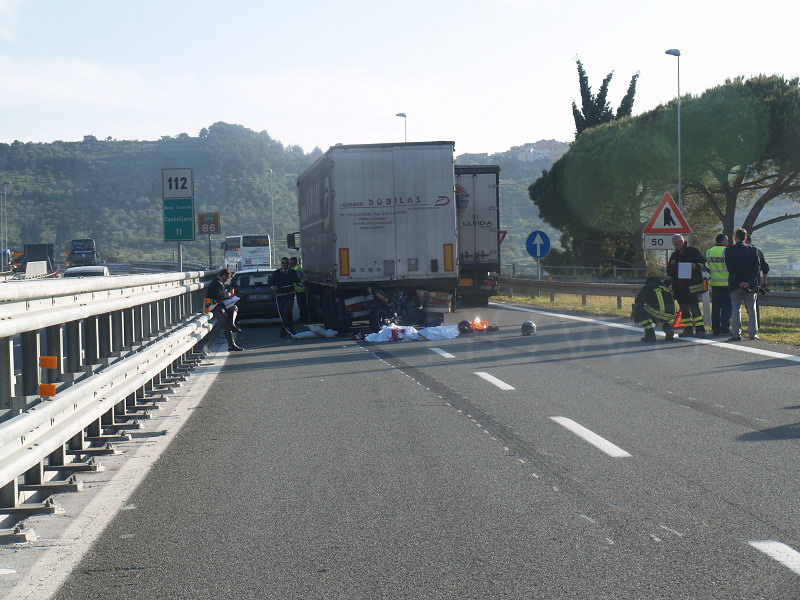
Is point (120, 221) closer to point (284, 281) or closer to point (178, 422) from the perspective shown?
point (284, 281)

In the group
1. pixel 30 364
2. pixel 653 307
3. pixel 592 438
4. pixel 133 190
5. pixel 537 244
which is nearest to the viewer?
pixel 30 364

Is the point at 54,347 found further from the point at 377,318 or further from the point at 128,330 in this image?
the point at 377,318

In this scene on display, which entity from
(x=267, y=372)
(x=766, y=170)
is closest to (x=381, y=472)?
(x=267, y=372)

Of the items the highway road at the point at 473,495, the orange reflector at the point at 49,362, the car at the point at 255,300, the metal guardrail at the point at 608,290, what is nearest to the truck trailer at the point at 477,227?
the metal guardrail at the point at 608,290

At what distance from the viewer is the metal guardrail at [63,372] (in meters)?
5.51

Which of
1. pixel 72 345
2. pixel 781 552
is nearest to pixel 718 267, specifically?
pixel 72 345

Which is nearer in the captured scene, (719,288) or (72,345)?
(72,345)

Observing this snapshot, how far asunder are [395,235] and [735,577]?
1657 cm

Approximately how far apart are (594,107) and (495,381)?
183ft

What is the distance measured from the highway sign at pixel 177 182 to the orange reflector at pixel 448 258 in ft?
18.4

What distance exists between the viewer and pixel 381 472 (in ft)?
23.7

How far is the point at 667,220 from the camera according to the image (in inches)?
826

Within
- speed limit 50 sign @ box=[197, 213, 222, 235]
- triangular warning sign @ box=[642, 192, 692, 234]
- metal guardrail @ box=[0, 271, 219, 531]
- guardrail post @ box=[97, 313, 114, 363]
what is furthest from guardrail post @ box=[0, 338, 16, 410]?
speed limit 50 sign @ box=[197, 213, 222, 235]

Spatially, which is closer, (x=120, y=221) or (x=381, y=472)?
(x=381, y=472)
